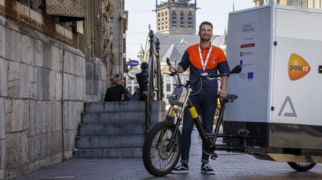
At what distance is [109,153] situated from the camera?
12.6 meters

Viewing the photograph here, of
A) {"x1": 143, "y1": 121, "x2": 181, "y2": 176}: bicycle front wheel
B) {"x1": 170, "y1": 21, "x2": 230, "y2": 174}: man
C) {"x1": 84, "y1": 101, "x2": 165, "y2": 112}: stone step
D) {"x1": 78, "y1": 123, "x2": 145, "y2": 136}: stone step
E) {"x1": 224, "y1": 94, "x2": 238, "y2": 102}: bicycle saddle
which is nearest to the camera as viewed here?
{"x1": 143, "y1": 121, "x2": 181, "y2": 176}: bicycle front wheel

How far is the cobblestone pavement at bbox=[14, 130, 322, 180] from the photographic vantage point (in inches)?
329

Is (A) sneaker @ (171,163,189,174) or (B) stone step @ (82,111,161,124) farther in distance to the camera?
(B) stone step @ (82,111,161,124)

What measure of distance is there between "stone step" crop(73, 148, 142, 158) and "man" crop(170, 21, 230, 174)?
12.6 ft

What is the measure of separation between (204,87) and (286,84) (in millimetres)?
1134

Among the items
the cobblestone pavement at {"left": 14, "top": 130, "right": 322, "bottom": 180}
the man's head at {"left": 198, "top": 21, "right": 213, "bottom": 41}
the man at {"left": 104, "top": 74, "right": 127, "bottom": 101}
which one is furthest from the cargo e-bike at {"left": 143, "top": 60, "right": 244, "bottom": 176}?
the man at {"left": 104, "top": 74, "right": 127, "bottom": 101}

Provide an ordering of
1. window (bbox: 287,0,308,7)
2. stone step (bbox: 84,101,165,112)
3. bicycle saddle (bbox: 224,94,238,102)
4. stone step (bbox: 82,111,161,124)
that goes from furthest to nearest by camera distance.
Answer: window (bbox: 287,0,308,7)
stone step (bbox: 84,101,165,112)
stone step (bbox: 82,111,161,124)
bicycle saddle (bbox: 224,94,238,102)

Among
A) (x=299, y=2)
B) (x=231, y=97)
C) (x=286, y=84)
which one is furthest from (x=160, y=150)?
(x=299, y=2)

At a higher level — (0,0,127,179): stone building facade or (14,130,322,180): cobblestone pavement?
(0,0,127,179): stone building facade

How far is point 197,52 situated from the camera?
8875 millimetres

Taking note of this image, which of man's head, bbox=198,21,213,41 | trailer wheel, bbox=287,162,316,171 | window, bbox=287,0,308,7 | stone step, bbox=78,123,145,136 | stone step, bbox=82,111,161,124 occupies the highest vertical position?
window, bbox=287,0,308,7

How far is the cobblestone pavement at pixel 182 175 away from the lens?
8.37 meters

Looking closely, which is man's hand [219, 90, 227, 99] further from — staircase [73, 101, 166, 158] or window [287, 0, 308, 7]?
window [287, 0, 308, 7]

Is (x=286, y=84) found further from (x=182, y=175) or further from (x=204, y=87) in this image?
(x=182, y=175)
